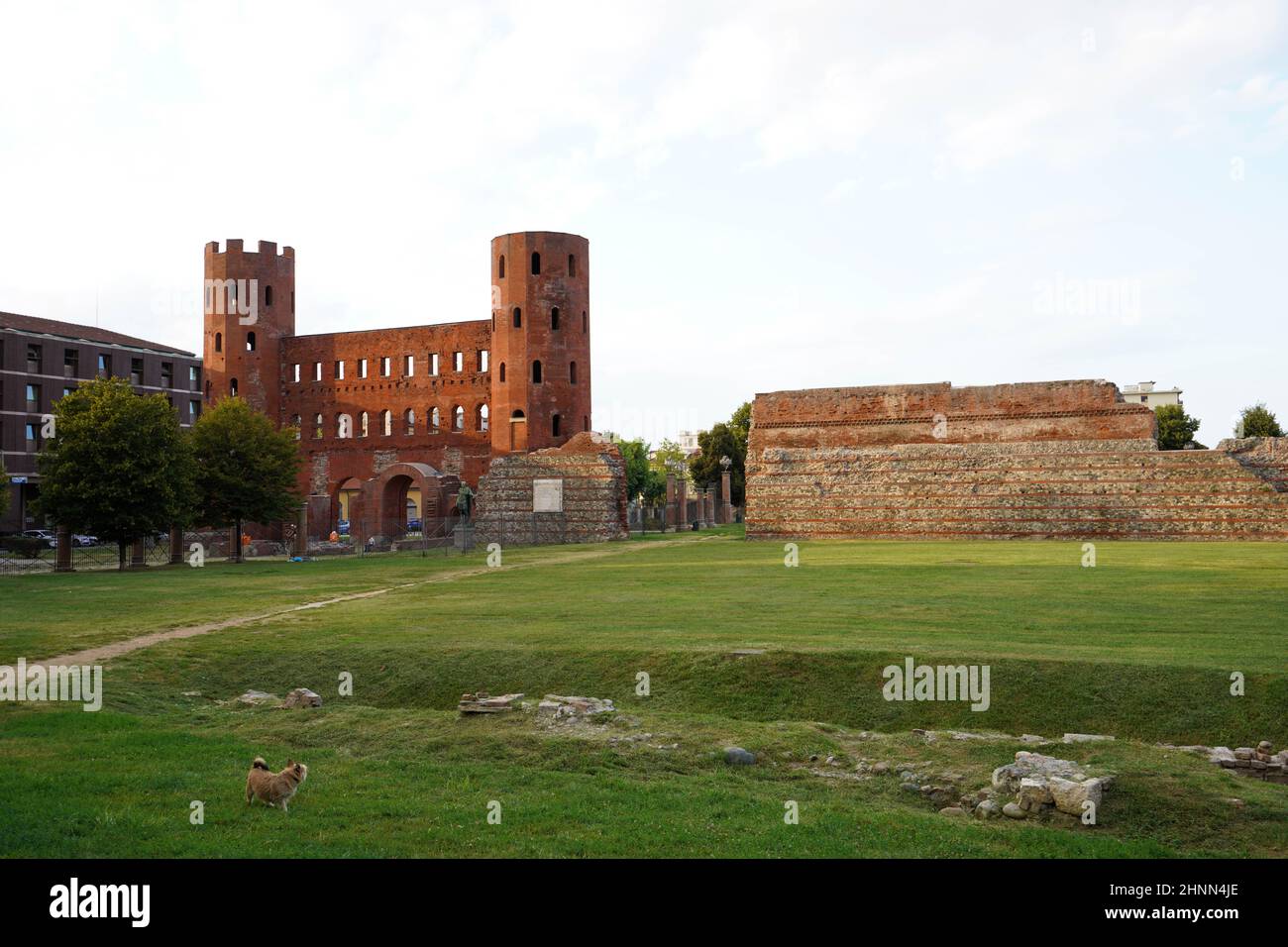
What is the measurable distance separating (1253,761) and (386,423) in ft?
190

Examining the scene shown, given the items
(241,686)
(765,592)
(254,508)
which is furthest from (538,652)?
(254,508)

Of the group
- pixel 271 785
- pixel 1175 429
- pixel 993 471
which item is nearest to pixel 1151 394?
pixel 1175 429

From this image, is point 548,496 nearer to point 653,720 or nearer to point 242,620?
point 242,620

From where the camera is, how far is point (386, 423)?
206 ft

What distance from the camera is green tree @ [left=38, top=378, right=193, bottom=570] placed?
3173cm

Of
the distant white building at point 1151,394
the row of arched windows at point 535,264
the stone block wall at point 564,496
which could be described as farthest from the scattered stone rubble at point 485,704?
the distant white building at point 1151,394

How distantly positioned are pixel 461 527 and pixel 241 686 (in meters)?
28.4

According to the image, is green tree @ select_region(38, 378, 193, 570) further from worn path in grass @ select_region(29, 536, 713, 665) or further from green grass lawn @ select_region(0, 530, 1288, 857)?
green grass lawn @ select_region(0, 530, 1288, 857)

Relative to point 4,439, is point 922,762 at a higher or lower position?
lower

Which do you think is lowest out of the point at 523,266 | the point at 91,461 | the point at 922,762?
the point at 922,762

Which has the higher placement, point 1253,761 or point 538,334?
point 538,334

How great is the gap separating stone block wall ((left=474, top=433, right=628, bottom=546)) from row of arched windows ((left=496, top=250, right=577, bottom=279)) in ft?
30.8
